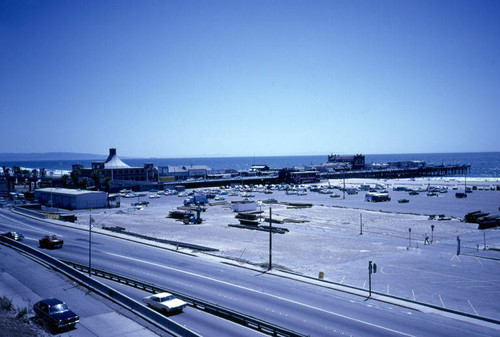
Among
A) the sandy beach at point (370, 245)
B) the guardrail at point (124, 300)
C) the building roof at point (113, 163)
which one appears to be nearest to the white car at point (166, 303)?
the guardrail at point (124, 300)

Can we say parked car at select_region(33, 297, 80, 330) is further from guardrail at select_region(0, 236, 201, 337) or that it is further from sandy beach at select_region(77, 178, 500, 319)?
sandy beach at select_region(77, 178, 500, 319)

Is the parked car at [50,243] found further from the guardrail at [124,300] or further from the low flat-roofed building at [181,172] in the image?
the low flat-roofed building at [181,172]

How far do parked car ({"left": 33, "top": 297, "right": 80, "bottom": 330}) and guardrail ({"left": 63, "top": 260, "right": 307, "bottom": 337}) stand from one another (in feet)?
23.1

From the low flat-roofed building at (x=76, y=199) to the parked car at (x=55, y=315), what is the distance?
6943 centimetres

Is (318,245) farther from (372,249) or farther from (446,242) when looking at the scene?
(446,242)

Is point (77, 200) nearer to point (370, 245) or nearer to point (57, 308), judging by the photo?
point (370, 245)

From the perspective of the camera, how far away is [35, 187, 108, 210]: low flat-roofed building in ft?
277

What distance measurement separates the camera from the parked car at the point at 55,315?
62.1ft

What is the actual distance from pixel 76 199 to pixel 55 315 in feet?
234

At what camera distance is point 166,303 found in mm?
22656

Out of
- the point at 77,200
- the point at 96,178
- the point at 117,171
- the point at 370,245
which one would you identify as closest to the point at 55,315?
the point at 370,245

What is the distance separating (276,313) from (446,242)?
32.9 metres

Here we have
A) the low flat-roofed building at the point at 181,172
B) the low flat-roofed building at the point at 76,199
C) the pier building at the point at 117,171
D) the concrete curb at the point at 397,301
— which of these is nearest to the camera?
the concrete curb at the point at 397,301

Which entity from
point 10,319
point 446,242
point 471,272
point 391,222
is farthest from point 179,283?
point 391,222
